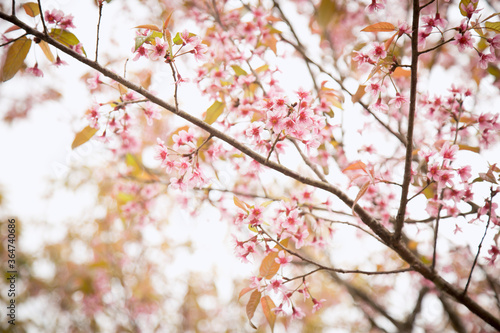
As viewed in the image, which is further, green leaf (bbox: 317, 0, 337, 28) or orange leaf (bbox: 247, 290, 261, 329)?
orange leaf (bbox: 247, 290, 261, 329)

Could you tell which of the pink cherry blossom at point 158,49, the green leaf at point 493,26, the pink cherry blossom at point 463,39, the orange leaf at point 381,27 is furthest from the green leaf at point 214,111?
the green leaf at point 493,26

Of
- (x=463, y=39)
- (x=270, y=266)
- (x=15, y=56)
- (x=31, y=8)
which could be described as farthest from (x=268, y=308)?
(x=31, y=8)

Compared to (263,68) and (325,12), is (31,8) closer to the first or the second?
(263,68)

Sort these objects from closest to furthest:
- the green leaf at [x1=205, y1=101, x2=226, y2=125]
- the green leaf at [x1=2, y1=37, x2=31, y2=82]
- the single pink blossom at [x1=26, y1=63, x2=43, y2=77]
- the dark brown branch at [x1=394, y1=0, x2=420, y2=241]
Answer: the dark brown branch at [x1=394, y1=0, x2=420, y2=241] → the green leaf at [x1=2, y1=37, x2=31, y2=82] → the single pink blossom at [x1=26, y1=63, x2=43, y2=77] → the green leaf at [x1=205, y1=101, x2=226, y2=125]

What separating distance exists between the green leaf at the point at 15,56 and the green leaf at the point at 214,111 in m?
0.86

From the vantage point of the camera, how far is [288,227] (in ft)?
4.53

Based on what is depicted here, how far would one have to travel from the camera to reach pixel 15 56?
1.27 metres

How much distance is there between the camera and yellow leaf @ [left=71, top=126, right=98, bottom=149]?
1.49m

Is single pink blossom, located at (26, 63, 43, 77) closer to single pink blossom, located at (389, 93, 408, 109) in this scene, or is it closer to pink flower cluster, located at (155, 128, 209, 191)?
pink flower cluster, located at (155, 128, 209, 191)

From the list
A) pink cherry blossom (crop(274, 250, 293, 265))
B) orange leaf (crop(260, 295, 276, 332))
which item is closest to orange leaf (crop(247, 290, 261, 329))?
orange leaf (crop(260, 295, 276, 332))

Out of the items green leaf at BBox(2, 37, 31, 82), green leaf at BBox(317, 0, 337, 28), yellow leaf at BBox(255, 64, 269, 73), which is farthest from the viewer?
yellow leaf at BBox(255, 64, 269, 73)

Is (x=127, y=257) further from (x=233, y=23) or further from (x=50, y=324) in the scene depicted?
(x=233, y=23)

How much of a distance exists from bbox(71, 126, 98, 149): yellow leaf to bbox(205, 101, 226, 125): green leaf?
59cm

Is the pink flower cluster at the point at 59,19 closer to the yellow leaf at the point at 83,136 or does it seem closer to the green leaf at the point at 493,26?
the yellow leaf at the point at 83,136
